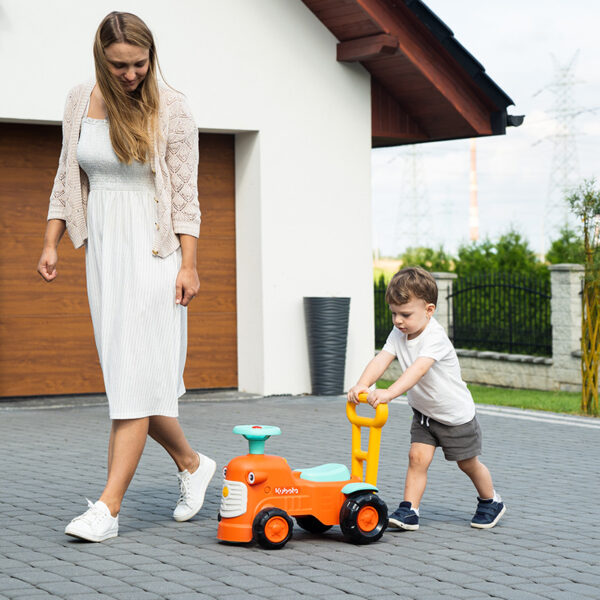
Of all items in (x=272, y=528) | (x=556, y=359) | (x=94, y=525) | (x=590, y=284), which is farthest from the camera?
(x=556, y=359)

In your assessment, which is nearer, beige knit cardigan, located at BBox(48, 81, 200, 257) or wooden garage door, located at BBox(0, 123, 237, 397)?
beige knit cardigan, located at BBox(48, 81, 200, 257)

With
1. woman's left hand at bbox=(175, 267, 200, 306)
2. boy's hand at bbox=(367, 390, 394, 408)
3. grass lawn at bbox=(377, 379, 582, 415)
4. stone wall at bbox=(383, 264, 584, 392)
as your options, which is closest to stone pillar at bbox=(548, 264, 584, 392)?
stone wall at bbox=(383, 264, 584, 392)

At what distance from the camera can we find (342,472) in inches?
211

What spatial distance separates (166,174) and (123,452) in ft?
4.35

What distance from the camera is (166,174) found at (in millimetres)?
5410

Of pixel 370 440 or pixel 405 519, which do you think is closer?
pixel 370 440

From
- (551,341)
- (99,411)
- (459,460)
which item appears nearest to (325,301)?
(99,411)

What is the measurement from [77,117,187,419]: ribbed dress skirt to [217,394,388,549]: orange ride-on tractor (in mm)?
515

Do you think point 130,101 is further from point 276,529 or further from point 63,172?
point 276,529

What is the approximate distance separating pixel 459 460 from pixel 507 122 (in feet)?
26.6

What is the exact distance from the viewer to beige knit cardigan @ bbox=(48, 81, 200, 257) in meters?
5.38

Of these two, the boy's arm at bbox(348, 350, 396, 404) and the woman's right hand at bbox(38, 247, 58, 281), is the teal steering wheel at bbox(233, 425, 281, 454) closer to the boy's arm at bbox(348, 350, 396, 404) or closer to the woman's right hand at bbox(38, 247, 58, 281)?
the boy's arm at bbox(348, 350, 396, 404)

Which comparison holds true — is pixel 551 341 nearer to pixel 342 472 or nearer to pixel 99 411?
pixel 99 411

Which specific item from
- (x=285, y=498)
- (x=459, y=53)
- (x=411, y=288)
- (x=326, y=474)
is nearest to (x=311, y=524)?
(x=326, y=474)
